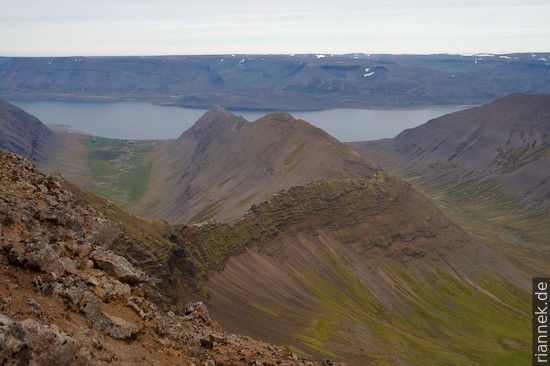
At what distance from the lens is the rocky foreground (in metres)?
16.3

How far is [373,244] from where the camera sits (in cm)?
9219

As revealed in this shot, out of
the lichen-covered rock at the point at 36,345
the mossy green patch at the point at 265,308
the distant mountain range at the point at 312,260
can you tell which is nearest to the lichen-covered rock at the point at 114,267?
the distant mountain range at the point at 312,260

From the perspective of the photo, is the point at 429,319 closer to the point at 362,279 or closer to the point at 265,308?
the point at 362,279

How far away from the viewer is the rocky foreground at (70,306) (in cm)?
1633

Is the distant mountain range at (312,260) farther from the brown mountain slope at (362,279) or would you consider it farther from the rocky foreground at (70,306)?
the brown mountain slope at (362,279)

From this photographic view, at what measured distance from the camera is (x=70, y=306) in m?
19.6

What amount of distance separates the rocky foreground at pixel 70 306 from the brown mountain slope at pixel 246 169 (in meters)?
69.9

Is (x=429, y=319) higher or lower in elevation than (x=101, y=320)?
lower

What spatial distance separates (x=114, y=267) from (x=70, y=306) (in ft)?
17.6

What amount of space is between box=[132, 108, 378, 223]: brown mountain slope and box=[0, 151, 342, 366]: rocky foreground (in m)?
69.9

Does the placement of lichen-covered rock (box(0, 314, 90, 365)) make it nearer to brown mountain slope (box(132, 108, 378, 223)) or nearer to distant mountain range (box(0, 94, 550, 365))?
distant mountain range (box(0, 94, 550, 365))

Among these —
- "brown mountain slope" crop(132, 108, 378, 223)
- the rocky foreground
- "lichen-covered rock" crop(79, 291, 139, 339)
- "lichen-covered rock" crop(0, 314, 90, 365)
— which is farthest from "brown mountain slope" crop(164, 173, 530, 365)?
"lichen-covered rock" crop(0, 314, 90, 365)

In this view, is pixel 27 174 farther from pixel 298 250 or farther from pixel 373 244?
pixel 373 244

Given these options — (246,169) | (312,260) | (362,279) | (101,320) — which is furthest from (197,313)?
(246,169)
